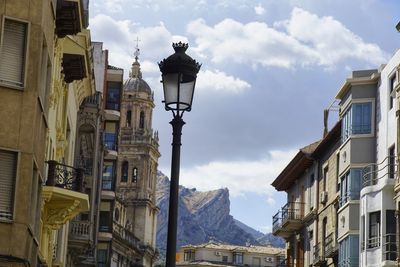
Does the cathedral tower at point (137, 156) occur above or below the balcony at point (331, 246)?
above

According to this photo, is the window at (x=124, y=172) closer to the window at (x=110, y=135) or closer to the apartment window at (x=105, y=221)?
the apartment window at (x=105, y=221)

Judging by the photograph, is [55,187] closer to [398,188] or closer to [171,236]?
[171,236]

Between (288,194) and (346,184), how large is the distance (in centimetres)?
1841

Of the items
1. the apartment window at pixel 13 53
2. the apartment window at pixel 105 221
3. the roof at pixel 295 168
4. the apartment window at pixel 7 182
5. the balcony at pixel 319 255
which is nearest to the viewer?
the apartment window at pixel 7 182

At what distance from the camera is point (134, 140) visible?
134500 millimetres

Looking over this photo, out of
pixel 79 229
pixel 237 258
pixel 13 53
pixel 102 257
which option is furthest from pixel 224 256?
pixel 13 53

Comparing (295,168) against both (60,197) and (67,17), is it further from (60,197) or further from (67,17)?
(67,17)

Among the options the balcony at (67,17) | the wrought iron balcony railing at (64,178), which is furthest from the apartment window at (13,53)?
the wrought iron balcony railing at (64,178)

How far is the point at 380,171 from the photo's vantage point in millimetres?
47938

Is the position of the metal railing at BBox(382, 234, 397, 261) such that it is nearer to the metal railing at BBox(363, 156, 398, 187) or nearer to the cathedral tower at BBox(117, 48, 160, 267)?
the metal railing at BBox(363, 156, 398, 187)

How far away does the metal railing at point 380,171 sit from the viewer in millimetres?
46188

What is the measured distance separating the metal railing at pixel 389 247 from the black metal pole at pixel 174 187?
28.4m

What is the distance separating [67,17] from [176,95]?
13.0 meters

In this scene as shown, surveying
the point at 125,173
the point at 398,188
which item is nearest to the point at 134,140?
the point at 125,173
